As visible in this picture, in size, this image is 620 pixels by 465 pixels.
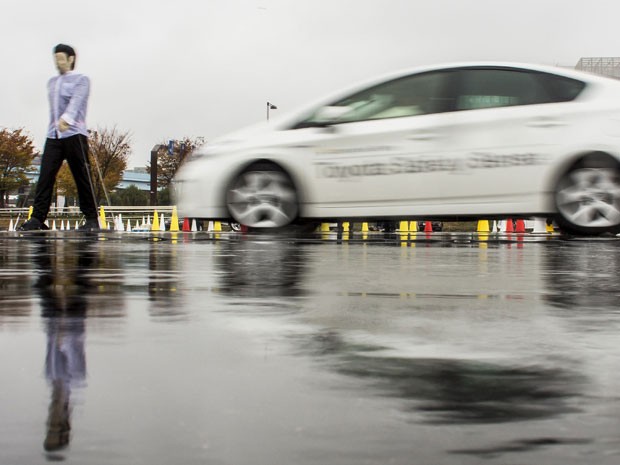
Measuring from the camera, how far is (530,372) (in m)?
2.51

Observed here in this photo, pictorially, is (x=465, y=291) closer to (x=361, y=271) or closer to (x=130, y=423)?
(x=361, y=271)

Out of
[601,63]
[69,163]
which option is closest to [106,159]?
[69,163]

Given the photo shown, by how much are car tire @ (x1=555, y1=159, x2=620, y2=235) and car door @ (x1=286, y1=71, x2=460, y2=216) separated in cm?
115

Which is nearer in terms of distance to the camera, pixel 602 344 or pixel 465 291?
pixel 602 344

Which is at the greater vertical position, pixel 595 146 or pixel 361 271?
pixel 595 146

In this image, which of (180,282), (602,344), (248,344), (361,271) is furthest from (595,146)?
(248,344)

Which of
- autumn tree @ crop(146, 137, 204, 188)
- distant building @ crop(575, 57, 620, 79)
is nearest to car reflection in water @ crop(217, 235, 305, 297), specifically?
autumn tree @ crop(146, 137, 204, 188)

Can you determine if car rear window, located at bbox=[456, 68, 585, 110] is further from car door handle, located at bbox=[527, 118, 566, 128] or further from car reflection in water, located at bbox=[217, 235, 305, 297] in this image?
car reflection in water, located at bbox=[217, 235, 305, 297]

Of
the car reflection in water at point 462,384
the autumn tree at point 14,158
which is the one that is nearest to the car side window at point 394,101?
the car reflection in water at point 462,384

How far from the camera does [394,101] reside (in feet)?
29.1

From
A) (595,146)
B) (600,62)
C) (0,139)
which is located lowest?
(595,146)

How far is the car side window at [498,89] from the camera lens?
27.8ft

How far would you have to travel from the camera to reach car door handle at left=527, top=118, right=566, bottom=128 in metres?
8.23

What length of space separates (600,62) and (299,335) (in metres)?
138
